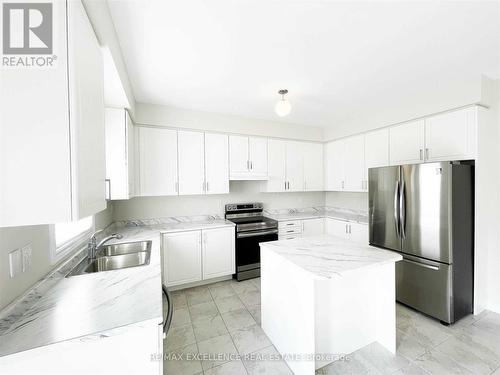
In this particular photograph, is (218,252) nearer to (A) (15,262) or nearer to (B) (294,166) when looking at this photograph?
(B) (294,166)

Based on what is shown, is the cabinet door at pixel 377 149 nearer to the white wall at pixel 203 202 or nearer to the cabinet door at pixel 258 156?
the white wall at pixel 203 202

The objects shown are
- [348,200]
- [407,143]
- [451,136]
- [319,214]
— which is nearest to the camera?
[451,136]

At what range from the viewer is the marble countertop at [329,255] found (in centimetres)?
141

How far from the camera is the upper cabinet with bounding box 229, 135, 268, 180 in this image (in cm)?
337

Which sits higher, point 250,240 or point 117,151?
point 117,151

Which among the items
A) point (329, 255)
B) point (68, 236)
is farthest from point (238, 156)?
point (68, 236)


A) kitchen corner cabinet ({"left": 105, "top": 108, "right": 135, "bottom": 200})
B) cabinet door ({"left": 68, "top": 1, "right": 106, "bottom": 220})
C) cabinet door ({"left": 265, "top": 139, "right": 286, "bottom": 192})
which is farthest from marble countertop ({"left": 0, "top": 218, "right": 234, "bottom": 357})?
cabinet door ({"left": 265, "top": 139, "right": 286, "bottom": 192})

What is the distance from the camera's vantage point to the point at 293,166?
12.6 ft

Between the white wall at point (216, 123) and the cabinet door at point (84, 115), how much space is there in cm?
190

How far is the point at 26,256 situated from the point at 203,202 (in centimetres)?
244

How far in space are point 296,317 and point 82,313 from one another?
4.32ft

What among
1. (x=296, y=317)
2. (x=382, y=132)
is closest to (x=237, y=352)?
(x=296, y=317)

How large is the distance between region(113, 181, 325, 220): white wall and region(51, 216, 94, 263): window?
99cm

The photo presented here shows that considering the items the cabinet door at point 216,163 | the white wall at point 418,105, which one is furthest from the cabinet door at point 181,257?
the white wall at point 418,105
